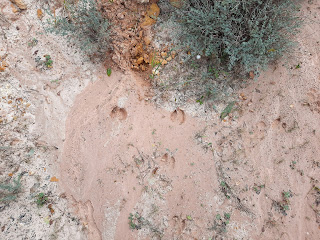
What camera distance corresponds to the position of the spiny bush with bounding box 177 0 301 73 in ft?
7.76

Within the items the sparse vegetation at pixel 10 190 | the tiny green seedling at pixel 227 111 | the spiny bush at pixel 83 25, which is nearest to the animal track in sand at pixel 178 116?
the tiny green seedling at pixel 227 111

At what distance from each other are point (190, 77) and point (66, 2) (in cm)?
157

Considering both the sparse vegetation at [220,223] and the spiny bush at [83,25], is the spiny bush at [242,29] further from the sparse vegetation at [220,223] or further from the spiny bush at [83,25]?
the sparse vegetation at [220,223]

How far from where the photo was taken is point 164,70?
2.68 metres

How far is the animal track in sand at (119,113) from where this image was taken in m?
2.68

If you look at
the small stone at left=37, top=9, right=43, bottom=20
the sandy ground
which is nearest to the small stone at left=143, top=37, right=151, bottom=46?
the sandy ground

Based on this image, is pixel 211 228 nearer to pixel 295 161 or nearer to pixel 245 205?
pixel 245 205

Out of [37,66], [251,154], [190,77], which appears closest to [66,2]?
[37,66]

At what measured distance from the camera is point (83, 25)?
2545 mm

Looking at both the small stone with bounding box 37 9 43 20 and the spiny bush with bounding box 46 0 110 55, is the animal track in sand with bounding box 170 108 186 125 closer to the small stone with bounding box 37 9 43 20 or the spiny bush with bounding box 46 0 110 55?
the spiny bush with bounding box 46 0 110 55

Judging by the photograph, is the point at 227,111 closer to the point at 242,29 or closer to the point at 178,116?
the point at 178,116

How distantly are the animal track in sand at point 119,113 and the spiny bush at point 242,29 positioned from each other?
102 cm

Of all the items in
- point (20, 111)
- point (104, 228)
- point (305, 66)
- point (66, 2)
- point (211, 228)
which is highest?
point (66, 2)

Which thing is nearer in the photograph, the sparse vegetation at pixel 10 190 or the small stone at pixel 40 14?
the sparse vegetation at pixel 10 190
